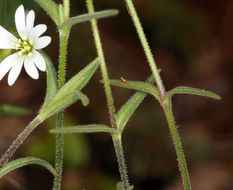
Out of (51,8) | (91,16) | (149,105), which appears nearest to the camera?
(91,16)

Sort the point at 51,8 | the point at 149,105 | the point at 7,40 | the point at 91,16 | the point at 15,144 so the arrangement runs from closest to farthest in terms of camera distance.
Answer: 1. the point at 91,16
2. the point at 15,144
3. the point at 51,8
4. the point at 7,40
5. the point at 149,105

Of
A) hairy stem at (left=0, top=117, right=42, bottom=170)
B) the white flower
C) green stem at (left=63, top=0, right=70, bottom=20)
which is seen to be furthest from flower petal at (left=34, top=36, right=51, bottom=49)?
hairy stem at (left=0, top=117, right=42, bottom=170)

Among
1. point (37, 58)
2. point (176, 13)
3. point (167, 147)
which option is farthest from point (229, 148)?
point (37, 58)

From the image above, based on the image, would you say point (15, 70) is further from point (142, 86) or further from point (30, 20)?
point (142, 86)

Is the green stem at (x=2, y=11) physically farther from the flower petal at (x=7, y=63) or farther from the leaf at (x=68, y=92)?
the leaf at (x=68, y=92)

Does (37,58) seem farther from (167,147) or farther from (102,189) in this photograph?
(167,147)

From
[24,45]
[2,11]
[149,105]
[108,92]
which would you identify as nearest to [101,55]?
[108,92]

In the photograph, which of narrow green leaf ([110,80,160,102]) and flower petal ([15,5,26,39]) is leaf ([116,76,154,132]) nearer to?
narrow green leaf ([110,80,160,102])
